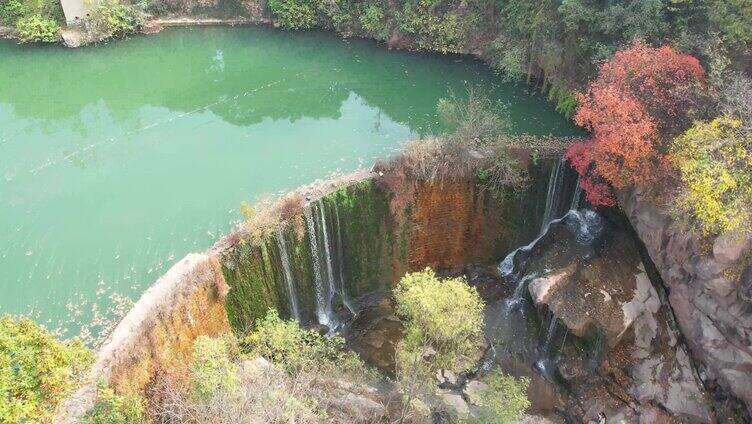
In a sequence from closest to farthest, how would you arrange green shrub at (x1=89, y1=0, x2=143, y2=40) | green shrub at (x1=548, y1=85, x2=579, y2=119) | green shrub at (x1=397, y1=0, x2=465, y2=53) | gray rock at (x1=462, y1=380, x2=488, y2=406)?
gray rock at (x1=462, y1=380, x2=488, y2=406)
green shrub at (x1=548, y1=85, x2=579, y2=119)
green shrub at (x1=397, y1=0, x2=465, y2=53)
green shrub at (x1=89, y1=0, x2=143, y2=40)

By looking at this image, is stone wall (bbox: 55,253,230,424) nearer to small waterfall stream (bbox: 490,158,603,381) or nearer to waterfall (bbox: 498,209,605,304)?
small waterfall stream (bbox: 490,158,603,381)

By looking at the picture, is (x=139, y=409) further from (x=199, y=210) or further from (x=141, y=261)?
(x=199, y=210)

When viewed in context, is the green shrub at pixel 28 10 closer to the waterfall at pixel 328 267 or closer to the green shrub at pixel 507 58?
the waterfall at pixel 328 267

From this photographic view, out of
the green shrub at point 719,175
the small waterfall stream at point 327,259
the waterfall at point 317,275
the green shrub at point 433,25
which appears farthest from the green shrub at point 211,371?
the green shrub at point 433,25

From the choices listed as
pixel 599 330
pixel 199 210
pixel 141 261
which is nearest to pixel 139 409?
pixel 141 261

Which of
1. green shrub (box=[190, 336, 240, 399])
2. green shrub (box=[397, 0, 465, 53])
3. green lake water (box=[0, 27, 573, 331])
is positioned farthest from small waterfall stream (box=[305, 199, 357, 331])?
green shrub (box=[397, 0, 465, 53])

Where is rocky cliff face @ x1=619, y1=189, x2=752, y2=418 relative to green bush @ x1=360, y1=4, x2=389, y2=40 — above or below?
below
